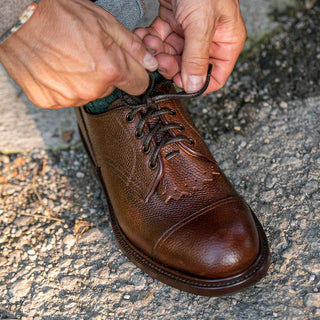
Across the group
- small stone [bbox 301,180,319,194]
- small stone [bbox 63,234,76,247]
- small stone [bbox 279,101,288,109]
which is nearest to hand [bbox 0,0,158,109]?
small stone [bbox 63,234,76,247]

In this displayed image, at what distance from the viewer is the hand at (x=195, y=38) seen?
1.55 meters

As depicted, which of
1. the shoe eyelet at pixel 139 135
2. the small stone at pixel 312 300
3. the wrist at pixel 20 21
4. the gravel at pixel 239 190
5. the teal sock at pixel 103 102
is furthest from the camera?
the teal sock at pixel 103 102

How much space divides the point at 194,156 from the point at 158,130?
0.61ft

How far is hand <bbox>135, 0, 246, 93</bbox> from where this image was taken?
155 centimetres

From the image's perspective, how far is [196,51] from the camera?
1.55 meters

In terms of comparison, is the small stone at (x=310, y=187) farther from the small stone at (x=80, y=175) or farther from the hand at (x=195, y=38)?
the small stone at (x=80, y=175)

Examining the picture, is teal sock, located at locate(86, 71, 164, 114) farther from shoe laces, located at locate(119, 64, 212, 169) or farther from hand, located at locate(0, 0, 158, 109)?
hand, located at locate(0, 0, 158, 109)

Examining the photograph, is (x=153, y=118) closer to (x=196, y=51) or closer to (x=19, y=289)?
(x=196, y=51)

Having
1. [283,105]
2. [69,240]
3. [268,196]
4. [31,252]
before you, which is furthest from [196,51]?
[31,252]

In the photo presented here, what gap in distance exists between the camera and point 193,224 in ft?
4.70

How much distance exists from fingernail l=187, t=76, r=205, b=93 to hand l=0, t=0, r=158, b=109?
0.87 ft

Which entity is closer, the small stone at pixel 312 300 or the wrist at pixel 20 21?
the wrist at pixel 20 21

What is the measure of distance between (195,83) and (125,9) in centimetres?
57

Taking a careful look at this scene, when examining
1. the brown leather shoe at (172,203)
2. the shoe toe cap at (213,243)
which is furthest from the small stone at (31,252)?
the shoe toe cap at (213,243)
